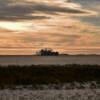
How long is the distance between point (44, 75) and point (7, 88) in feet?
21.0

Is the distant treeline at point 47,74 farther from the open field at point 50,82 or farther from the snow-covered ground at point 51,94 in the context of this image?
the snow-covered ground at point 51,94

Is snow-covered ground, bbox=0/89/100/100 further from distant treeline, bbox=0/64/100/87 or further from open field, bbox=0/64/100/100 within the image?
distant treeline, bbox=0/64/100/87

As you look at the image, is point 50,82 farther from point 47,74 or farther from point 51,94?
point 51,94

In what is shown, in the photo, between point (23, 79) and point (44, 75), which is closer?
point (23, 79)

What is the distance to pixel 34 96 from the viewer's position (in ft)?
105

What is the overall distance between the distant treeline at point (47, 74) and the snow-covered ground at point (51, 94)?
11.6ft

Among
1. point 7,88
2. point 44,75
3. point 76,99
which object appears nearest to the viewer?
point 76,99

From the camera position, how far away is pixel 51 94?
3272 centimetres

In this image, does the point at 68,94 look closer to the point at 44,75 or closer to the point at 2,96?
the point at 2,96

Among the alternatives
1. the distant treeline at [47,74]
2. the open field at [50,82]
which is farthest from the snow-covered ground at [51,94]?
the distant treeline at [47,74]

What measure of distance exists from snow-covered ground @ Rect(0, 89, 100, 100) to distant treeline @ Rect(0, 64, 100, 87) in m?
3.53

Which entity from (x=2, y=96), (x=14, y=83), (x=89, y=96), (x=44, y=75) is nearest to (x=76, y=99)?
(x=89, y=96)

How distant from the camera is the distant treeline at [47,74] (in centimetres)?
3822

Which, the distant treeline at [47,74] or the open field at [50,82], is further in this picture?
the distant treeline at [47,74]
